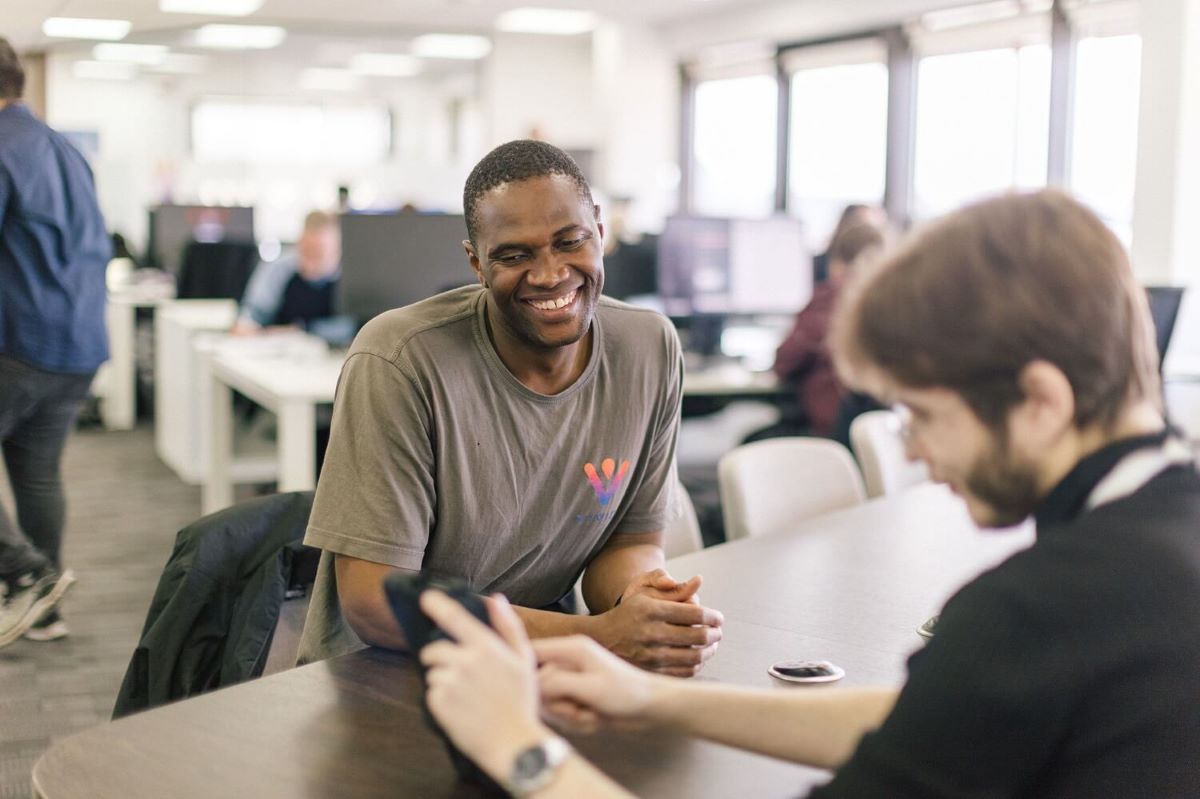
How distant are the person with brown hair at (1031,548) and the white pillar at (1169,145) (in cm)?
491

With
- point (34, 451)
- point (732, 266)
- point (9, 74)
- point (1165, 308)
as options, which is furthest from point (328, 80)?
point (1165, 308)

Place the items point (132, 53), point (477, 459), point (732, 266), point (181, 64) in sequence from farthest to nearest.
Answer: point (181, 64) < point (132, 53) < point (732, 266) < point (477, 459)

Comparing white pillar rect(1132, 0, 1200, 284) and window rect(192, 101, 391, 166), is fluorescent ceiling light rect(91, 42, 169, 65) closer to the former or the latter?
window rect(192, 101, 391, 166)

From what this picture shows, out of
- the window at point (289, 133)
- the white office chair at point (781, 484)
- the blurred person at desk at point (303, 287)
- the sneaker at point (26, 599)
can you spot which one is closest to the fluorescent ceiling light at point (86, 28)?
the window at point (289, 133)

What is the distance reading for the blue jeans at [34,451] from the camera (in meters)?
3.39

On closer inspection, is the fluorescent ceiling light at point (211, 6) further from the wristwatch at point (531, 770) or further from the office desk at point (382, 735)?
the wristwatch at point (531, 770)

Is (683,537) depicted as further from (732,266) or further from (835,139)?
(835,139)

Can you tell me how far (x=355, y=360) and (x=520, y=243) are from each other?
0.87ft

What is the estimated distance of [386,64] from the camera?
15133 millimetres

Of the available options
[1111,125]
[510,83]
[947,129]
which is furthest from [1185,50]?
[510,83]

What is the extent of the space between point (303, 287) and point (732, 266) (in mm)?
1779

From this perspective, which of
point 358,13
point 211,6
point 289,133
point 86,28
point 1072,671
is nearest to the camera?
point 1072,671

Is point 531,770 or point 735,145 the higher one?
point 735,145

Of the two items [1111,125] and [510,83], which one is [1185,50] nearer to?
[1111,125]
